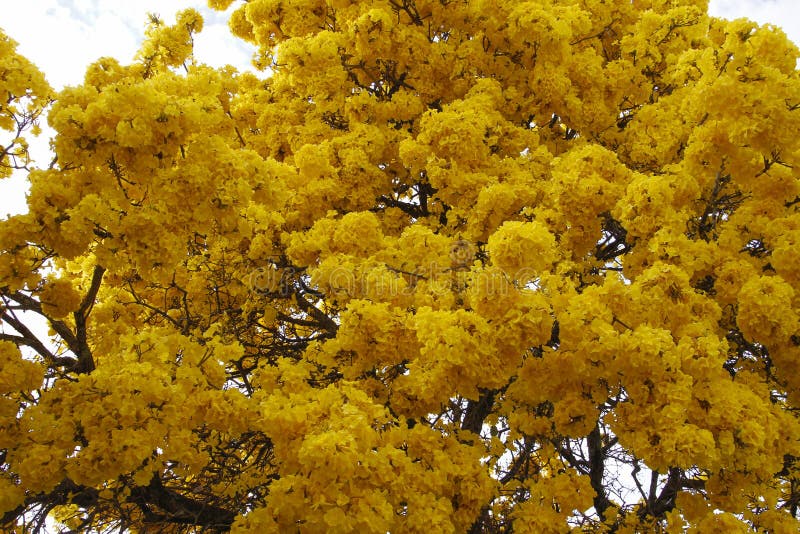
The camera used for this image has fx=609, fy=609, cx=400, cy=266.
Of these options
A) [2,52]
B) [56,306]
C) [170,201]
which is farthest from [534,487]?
[2,52]

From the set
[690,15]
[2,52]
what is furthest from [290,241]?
[690,15]

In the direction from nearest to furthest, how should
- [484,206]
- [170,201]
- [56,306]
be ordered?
1. [170,201]
2. [56,306]
3. [484,206]

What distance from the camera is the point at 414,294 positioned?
5.03 meters

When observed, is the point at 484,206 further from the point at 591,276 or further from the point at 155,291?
the point at 155,291

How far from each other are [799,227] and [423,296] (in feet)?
11.0

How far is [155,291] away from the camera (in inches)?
309

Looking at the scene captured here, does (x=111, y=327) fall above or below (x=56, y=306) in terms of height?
above

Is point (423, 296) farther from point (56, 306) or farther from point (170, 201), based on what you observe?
point (56, 306)

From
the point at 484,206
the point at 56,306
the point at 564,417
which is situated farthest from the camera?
the point at 484,206

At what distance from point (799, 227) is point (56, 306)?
6.40 meters

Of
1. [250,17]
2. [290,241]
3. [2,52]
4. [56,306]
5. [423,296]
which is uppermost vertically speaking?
[250,17]

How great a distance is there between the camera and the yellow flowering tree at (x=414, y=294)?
4113mm

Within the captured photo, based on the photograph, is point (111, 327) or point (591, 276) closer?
point (591, 276)

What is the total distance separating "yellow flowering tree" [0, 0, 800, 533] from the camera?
162 inches
